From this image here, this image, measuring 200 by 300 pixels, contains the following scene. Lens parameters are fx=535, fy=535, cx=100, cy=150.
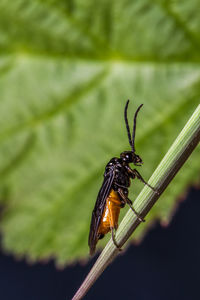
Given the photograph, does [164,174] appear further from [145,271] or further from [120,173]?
[145,271]

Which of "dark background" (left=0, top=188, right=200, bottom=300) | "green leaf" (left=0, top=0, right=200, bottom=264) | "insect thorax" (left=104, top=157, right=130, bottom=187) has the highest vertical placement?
"green leaf" (left=0, top=0, right=200, bottom=264)

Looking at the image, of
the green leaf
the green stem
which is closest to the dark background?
the green leaf

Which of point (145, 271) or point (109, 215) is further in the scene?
point (145, 271)

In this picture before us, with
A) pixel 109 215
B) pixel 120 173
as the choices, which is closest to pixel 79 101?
pixel 120 173

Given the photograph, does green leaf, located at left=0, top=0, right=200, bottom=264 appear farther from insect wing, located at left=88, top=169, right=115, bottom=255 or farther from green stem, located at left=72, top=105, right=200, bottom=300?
green stem, located at left=72, top=105, right=200, bottom=300

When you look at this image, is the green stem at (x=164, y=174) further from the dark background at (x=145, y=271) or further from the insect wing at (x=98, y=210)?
the dark background at (x=145, y=271)

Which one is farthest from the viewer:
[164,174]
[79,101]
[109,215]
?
[79,101]
